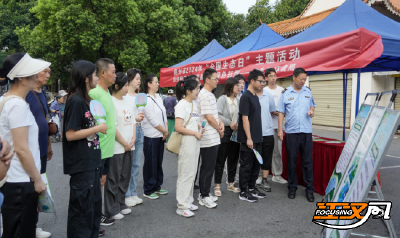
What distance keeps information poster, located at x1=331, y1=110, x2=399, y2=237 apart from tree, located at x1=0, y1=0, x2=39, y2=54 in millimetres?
23484

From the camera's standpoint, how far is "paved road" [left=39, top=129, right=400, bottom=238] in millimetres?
3182

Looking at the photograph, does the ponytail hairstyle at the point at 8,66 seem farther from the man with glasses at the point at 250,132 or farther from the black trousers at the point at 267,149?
the black trousers at the point at 267,149

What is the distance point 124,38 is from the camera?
17266 mm

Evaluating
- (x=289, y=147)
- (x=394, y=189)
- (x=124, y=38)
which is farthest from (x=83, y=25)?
(x=394, y=189)

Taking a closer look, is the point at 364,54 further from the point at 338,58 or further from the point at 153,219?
the point at 153,219

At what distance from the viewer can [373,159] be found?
7.13 ft

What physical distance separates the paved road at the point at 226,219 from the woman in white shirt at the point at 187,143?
257 mm

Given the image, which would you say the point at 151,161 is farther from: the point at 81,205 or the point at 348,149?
the point at 348,149

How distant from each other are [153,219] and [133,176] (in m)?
0.72

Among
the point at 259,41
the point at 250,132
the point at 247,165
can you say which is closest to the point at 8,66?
the point at 250,132

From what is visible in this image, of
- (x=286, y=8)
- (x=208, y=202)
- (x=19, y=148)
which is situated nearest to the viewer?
(x=19, y=148)

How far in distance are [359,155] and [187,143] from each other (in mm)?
1853

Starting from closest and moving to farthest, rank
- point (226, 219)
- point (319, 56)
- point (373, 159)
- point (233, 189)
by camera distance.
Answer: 1. point (373, 159)
2. point (226, 219)
3. point (319, 56)
4. point (233, 189)

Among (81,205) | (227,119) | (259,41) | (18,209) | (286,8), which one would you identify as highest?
(286,8)
